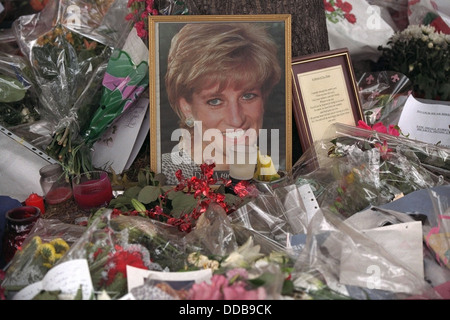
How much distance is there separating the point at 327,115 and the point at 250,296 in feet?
4.99

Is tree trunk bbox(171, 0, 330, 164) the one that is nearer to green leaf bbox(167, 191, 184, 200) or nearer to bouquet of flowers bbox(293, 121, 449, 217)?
bouquet of flowers bbox(293, 121, 449, 217)

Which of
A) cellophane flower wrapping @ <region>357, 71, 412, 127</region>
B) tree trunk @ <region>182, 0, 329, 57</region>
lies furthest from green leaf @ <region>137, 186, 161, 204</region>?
cellophane flower wrapping @ <region>357, 71, 412, 127</region>

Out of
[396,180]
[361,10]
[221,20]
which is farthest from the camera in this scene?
[361,10]

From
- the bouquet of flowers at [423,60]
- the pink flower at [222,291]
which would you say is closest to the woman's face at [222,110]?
the pink flower at [222,291]

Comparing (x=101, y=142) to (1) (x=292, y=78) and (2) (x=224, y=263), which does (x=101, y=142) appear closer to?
(1) (x=292, y=78)

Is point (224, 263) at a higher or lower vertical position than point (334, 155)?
lower

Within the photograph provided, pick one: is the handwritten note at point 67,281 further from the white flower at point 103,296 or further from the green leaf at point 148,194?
the green leaf at point 148,194

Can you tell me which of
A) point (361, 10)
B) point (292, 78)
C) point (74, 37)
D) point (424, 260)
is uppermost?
point (361, 10)

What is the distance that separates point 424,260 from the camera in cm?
146

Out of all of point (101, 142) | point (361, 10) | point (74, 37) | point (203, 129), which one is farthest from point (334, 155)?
point (361, 10)

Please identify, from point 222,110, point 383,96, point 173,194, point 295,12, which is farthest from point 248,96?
point 383,96

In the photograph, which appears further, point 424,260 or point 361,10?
point 361,10

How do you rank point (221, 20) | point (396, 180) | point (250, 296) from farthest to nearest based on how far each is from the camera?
point (221, 20) < point (396, 180) < point (250, 296)

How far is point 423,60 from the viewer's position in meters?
3.25
